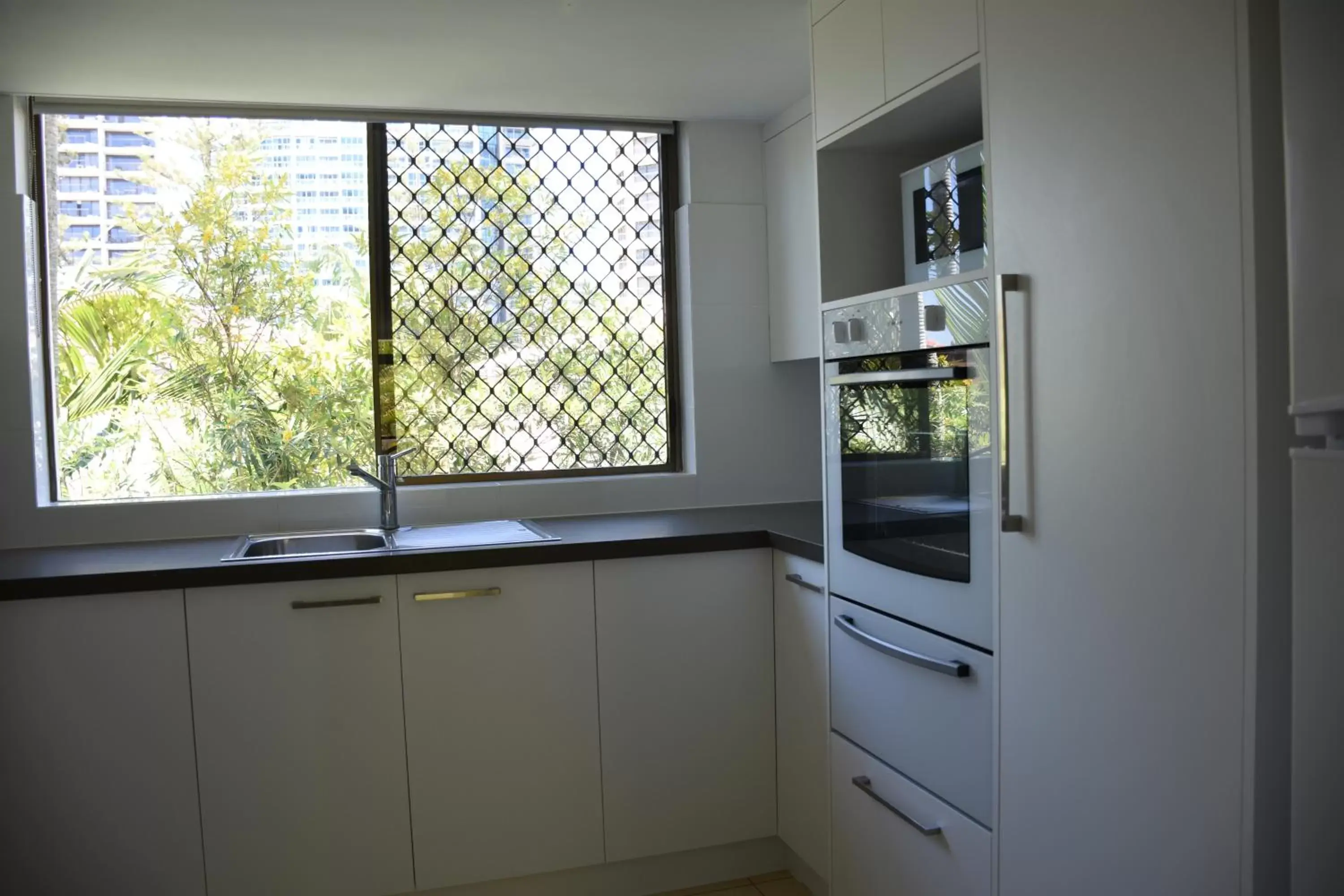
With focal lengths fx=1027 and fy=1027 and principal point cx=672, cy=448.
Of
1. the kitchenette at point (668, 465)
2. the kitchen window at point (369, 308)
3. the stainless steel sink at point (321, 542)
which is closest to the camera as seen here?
the kitchenette at point (668, 465)

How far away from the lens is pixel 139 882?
240 centimetres

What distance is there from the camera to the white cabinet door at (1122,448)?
1.26 metres

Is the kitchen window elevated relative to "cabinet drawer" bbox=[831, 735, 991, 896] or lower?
elevated

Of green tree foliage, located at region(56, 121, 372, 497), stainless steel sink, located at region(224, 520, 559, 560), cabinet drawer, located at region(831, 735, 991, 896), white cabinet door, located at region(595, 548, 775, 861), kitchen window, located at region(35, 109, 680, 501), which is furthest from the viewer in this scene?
green tree foliage, located at region(56, 121, 372, 497)

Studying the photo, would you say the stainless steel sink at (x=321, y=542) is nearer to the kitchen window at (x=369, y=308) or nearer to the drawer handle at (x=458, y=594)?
the kitchen window at (x=369, y=308)

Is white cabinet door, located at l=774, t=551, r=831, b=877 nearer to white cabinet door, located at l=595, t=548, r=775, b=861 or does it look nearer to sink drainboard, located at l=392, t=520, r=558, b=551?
white cabinet door, located at l=595, t=548, r=775, b=861

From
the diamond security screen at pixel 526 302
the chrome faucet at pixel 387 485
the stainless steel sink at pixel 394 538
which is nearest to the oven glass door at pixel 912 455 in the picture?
the stainless steel sink at pixel 394 538

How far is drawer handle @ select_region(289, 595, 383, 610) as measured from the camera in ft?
8.02

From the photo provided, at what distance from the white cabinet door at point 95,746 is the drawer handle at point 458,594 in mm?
554

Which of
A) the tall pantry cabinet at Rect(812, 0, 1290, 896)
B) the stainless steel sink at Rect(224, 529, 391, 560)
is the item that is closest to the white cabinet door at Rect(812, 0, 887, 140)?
the tall pantry cabinet at Rect(812, 0, 1290, 896)

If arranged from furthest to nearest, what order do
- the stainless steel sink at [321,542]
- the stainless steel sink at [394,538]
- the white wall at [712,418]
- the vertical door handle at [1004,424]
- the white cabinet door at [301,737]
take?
the white wall at [712,418] < the stainless steel sink at [321,542] < the stainless steel sink at [394,538] < the white cabinet door at [301,737] < the vertical door handle at [1004,424]

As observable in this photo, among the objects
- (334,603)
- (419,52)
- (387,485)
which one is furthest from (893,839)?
(419,52)

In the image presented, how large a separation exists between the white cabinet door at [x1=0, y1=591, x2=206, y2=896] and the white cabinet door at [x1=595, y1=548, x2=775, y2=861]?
1.02 m

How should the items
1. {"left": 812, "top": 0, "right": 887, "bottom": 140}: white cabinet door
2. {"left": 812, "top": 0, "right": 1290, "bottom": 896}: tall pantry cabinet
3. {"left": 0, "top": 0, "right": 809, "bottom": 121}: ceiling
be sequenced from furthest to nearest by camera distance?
{"left": 0, "top": 0, "right": 809, "bottom": 121}: ceiling < {"left": 812, "top": 0, "right": 887, "bottom": 140}: white cabinet door < {"left": 812, "top": 0, "right": 1290, "bottom": 896}: tall pantry cabinet
